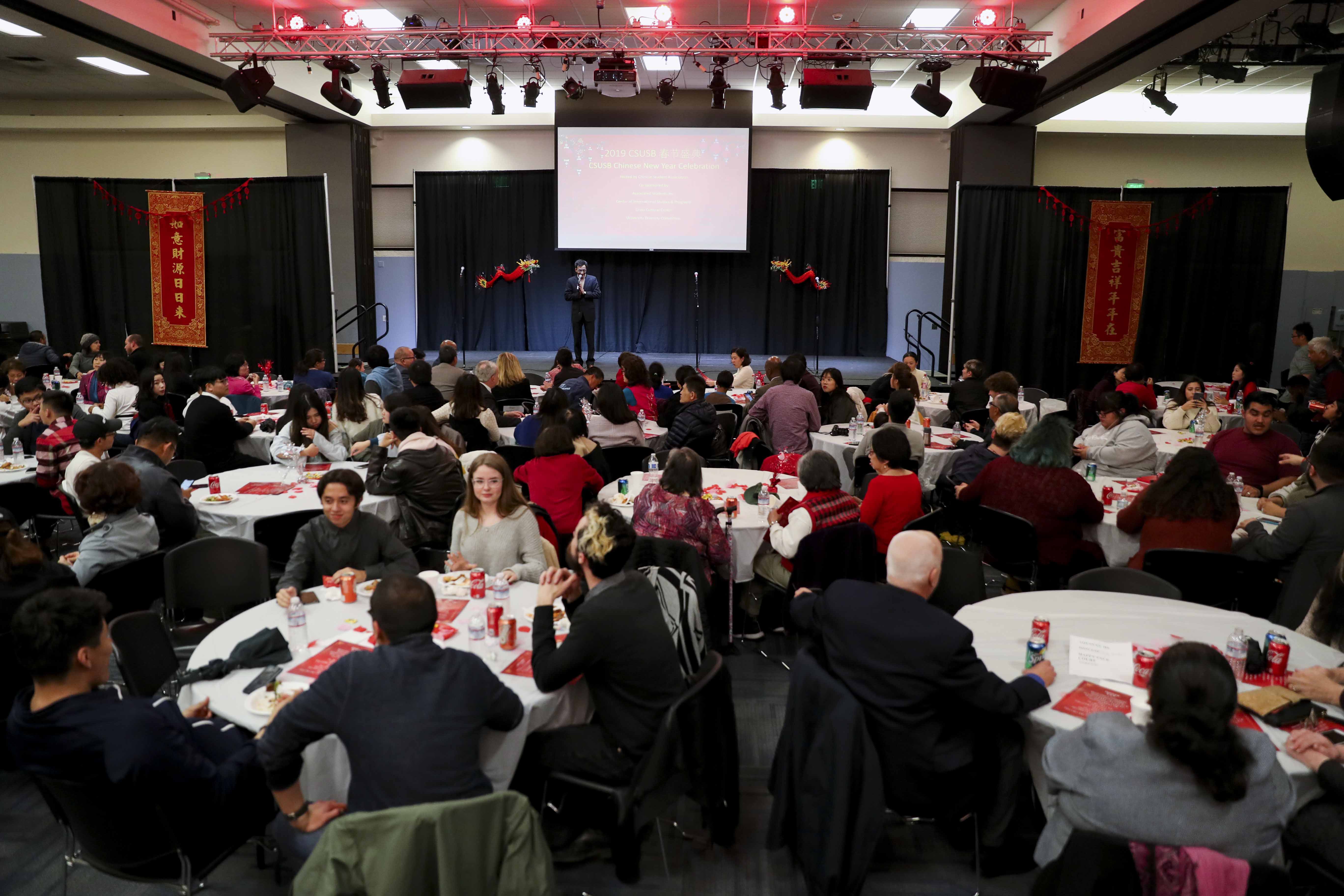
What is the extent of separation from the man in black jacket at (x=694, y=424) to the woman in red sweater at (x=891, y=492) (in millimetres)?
2123

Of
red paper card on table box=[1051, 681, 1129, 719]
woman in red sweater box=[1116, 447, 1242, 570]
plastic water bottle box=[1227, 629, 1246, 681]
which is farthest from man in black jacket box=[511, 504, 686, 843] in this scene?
woman in red sweater box=[1116, 447, 1242, 570]

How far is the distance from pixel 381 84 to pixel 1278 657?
990cm

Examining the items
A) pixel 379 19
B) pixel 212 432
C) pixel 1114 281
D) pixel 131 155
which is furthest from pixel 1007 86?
pixel 131 155

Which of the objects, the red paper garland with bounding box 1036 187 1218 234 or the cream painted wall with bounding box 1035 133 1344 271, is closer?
the red paper garland with bounding box 1036 187 1218 234

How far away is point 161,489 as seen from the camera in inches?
174

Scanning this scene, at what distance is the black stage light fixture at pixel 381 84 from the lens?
9.84 m

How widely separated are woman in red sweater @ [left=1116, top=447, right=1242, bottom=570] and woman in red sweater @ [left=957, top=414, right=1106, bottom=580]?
440 millimetres

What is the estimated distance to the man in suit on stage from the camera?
44.0ft

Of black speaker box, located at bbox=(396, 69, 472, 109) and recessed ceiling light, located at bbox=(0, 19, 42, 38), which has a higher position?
recessed ceiling light, located at bbox=(0, 19, 42, 38)

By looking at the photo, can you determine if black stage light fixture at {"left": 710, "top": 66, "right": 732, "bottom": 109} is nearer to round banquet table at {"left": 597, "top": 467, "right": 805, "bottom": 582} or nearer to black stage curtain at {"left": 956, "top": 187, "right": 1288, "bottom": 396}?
black stage curtain at {"left": 956, "top": 187, "right": 1288, "bottom": 396}

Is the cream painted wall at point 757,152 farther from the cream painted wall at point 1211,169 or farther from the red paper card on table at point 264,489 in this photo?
the red paper card on table at point 264,489

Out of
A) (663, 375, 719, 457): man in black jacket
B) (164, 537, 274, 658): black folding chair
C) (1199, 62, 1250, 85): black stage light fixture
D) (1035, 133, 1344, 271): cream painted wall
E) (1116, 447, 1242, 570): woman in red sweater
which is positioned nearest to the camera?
(164, 537, 274, 658): black folding chair

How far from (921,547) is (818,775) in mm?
736

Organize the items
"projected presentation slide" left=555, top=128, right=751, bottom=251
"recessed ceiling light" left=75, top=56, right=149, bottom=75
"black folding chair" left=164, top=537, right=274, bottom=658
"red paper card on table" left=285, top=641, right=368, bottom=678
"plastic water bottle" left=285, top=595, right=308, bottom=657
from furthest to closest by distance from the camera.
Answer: "projected presentation slide" left=555, top=128, right=751, bottom=251
"recessed ceiling light" left=75, top=56, right=149, bottom=75
"black folding chair" left=164, top=537, right=274, bottom=658
"plastic water bottle" left=285, top=595, right=308, bottom=657
"red paper card on table" left=285, top=641, right=368, bottom=678
